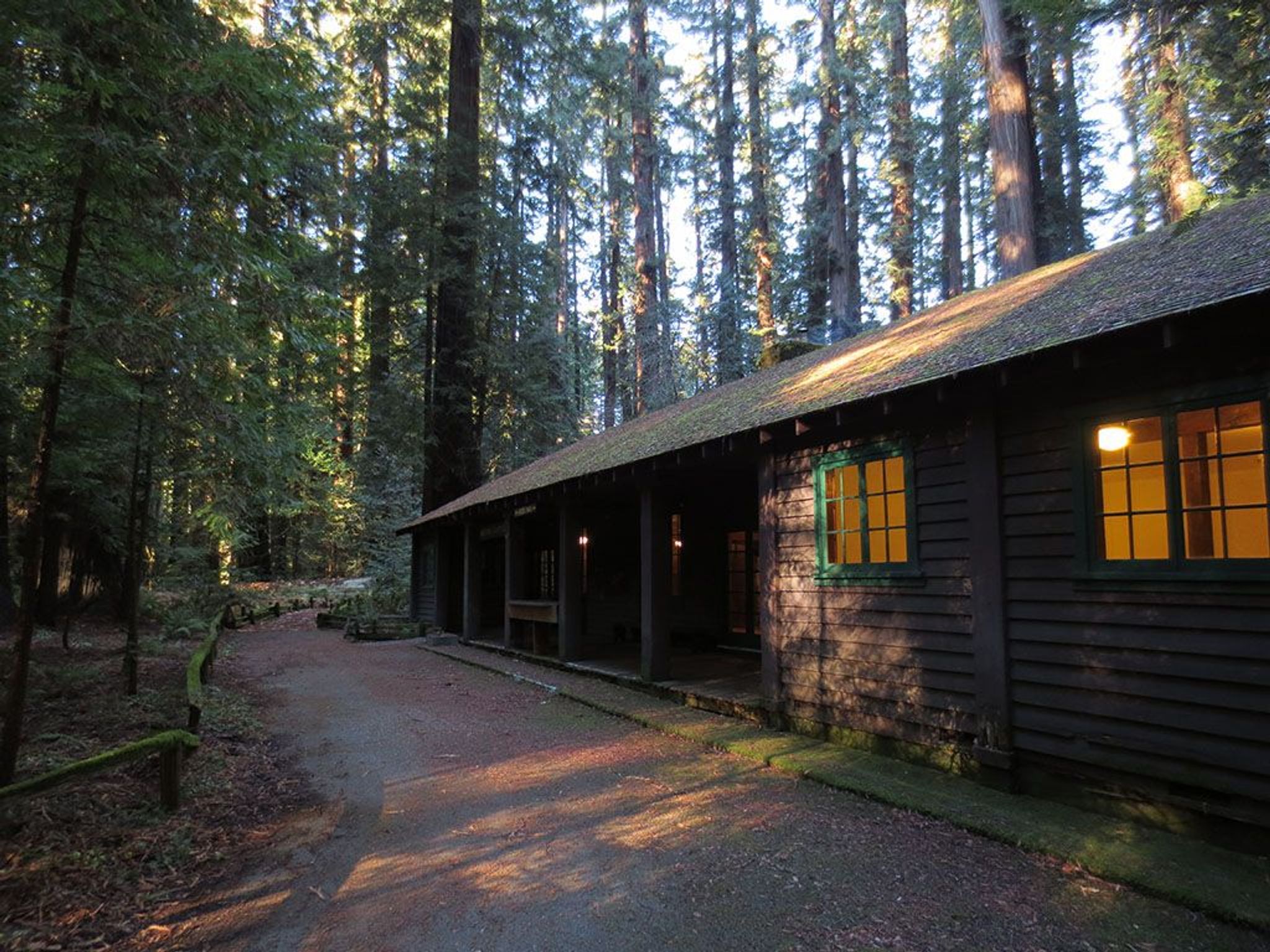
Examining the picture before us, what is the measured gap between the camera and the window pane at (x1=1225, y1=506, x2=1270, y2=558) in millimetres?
4125

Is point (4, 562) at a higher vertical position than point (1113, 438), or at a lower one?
lower

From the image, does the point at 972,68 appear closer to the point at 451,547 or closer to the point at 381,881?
the point at 451,547

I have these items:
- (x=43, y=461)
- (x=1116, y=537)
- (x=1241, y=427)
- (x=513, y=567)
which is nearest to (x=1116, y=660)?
(x=1116, y=537)

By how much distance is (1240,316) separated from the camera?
4117 mm

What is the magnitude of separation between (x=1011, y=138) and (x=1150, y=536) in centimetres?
1089

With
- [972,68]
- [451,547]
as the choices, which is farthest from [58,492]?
[972,68]

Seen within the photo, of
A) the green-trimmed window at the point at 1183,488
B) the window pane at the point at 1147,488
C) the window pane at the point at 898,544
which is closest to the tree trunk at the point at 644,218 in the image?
the window pane at the point at 898,544

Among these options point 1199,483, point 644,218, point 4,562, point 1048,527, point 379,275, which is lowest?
point 4,562

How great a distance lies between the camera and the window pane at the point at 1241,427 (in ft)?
13.8

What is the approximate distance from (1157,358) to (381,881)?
5.75m

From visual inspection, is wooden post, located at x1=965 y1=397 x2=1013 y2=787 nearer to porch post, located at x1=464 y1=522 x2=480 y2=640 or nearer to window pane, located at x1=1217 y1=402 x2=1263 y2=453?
window pane, located at x1=1217 y1=402 x2=1263 y2=453

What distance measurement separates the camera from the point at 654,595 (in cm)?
971

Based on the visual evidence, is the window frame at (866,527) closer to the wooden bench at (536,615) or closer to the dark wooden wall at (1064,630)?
the dark wooden wall at (1064,630)

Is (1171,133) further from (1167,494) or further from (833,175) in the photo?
(1167,494)
